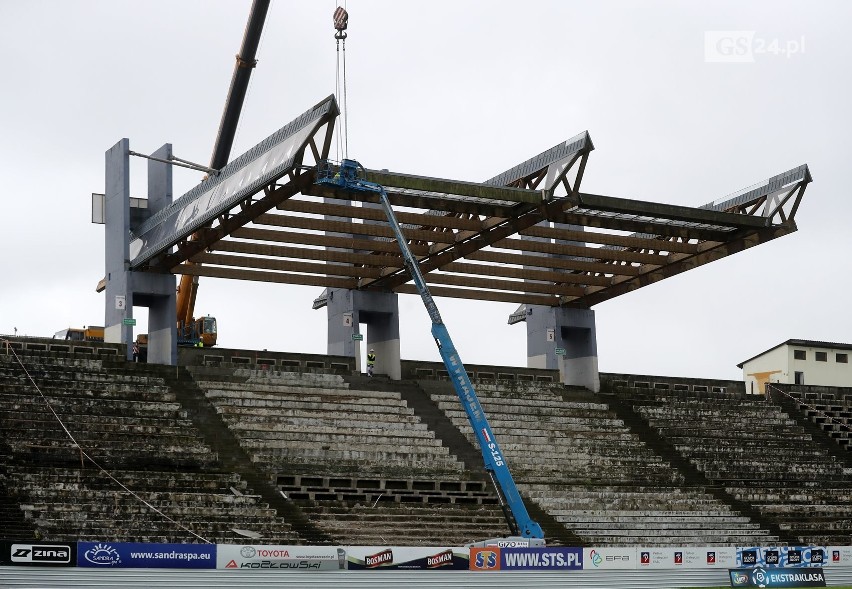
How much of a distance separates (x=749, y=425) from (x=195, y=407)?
25.4m

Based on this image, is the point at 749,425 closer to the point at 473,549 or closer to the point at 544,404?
the point at 544,404

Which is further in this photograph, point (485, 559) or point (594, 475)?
point (594, 475)

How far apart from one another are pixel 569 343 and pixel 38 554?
32.6 m

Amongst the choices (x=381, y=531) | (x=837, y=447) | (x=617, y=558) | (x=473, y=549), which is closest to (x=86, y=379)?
(x=381, y=531)

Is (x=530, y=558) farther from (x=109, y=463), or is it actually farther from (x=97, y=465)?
(x=97, y=465)

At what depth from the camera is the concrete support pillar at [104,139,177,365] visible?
50938 millimetres

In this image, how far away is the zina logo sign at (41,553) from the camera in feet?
111

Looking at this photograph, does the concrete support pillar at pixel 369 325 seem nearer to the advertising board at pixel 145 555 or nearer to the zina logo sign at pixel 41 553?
the advertising board at pixel 145 555

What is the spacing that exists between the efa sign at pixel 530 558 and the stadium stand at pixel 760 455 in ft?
46.5

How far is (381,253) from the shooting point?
53.6 m

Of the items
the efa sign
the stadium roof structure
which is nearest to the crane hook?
the stadium roof structure

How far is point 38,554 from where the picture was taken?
34000mm

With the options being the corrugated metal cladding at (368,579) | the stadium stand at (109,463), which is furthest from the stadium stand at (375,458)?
the corrugated metal cladding at (368,579)

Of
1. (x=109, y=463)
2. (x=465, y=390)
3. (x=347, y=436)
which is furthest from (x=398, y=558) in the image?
(x=347, y=436)
